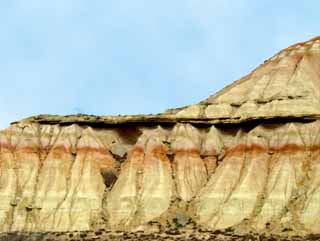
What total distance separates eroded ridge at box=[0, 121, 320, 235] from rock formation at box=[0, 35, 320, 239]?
0.09 metres

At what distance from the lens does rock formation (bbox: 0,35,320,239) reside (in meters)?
104

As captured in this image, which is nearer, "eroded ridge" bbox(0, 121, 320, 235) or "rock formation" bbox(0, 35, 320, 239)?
"eroded ridge" bbox(0, 121, 320, 235)

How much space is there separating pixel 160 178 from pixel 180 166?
2.13 metres

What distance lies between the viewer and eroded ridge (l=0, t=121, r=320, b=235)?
103188 millimetres

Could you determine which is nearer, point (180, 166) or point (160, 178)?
point (160, 178)

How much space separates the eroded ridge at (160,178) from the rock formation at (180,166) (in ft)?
0.28

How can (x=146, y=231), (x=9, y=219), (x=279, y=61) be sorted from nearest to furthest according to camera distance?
(x=146, y=231) → (x=9, y=219) → (x=279, y=61)

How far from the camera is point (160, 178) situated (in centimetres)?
10838

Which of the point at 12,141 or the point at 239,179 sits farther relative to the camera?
the point at 12,141

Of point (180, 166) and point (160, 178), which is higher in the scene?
point (180, 166)

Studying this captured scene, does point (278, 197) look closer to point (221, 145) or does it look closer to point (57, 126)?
point (221, 145)

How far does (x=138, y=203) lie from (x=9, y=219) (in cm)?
1113

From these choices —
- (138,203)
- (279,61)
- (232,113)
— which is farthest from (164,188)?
(279,61)

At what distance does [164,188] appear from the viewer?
108 m
